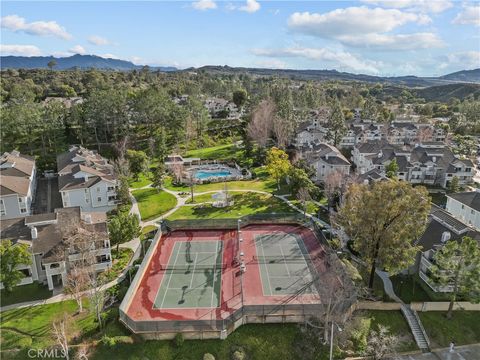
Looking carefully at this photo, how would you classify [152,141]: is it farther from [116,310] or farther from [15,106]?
[116,310]

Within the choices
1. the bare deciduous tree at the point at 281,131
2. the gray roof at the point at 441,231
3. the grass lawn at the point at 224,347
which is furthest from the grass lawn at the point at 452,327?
the bare deciduous tree at the point at 281,131

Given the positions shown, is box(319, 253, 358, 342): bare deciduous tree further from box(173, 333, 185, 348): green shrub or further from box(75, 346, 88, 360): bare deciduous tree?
box(75, 346, 88, 360): bare deciduous tree

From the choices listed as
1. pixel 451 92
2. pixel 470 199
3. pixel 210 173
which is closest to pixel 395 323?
pixel 470 199

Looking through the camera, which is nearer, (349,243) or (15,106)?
(349,243)

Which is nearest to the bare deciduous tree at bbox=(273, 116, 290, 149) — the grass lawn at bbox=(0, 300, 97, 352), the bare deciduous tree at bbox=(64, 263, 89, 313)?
the bare deciduous tree at bbox=(64, 263, 89, 313)

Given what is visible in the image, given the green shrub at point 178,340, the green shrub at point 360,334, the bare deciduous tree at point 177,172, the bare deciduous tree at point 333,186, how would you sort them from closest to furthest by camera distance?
the green shrub at point 178,340
the green shrub at point 360,334
the bare deciduous tree at point 333,186
the bare deciduous tree at point 177,172

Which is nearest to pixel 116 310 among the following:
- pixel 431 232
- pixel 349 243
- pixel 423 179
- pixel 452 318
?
pixel 349 243

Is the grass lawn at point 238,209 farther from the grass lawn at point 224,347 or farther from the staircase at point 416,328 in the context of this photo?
the staircase at point 416,328

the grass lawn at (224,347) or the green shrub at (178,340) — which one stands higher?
the green shrub at (178,340)
